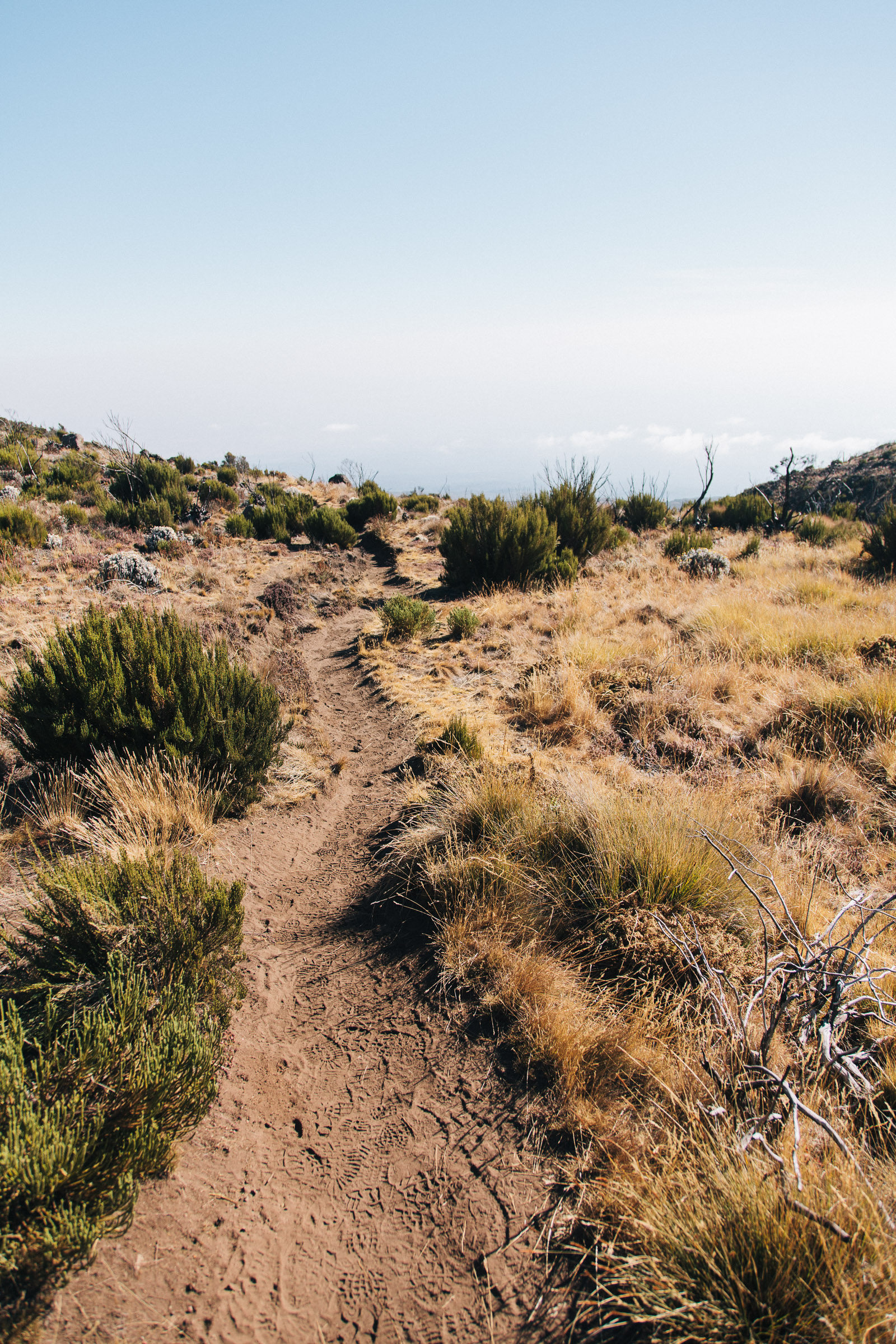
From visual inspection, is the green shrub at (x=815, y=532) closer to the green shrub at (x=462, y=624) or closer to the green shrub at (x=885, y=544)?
the green shrub at (x=885, y=544)

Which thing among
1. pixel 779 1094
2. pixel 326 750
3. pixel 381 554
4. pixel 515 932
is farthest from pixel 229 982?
pixel 381 554

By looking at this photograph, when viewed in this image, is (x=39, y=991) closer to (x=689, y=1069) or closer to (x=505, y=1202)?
(x=505, y=1202)

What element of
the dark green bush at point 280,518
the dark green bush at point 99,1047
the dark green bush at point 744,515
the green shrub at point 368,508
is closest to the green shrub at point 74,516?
the dark green bush at point 280,518

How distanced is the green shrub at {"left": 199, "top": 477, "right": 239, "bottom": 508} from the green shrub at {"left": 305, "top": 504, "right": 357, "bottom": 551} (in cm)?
585

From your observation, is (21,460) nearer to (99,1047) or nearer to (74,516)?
(74,516)

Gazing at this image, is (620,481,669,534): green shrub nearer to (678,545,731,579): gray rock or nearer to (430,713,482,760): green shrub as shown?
(678,545,731,579): gray rock

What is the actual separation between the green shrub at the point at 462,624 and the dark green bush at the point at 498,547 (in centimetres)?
222

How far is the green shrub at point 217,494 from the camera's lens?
69.8ft

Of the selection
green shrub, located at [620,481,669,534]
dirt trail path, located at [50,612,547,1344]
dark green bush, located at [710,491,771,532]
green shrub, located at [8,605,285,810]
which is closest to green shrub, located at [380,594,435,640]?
green shrub, located at [8,605,285,810]

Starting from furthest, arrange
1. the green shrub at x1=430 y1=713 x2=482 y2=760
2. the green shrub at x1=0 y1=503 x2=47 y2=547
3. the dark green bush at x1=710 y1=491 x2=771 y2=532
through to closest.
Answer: the dark green bush at x1=710 y1=491 x2=771 y2=532, the green shrub at x1=0 y1=503 x2=47 y2=547, the green shrub at x1=430 y1=713 x2=482 y2=760

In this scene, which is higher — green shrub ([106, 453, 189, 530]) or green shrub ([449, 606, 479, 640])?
green shrub ([106, 453, 189, 530])

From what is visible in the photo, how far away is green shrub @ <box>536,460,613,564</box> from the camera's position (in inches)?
536

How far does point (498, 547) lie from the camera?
11461 millimetres

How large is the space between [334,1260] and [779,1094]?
1.69 m
